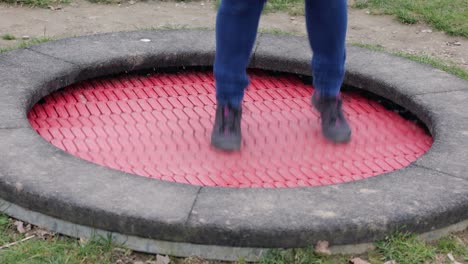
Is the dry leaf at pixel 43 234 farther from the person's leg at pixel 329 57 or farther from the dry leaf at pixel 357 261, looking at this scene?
the person's leg at pixel 329 57

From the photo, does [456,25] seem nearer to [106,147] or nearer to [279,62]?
[279,62]

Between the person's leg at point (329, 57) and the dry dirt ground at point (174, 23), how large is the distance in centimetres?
183

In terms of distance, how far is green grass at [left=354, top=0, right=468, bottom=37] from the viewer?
5.19 m

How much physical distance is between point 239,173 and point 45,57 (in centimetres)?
130

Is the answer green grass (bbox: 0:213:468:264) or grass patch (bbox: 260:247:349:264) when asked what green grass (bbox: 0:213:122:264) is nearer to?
green grass (bbox: 0:213:468:264)

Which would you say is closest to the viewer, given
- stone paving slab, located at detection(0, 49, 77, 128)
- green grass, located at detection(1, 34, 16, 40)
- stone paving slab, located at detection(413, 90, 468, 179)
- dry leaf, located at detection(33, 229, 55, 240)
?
dry leaf, located at detection(33, 229, 55, 240)

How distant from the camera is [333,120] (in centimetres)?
296

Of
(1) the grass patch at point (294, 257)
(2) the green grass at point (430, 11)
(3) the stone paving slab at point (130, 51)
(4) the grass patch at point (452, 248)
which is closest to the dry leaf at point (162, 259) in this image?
(1) the grass patch at point (294, 257)

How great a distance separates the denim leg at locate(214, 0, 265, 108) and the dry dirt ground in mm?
2166

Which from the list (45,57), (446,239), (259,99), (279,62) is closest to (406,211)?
(446,239)

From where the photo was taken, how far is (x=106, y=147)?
292cm

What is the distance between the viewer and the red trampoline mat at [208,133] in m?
2.78

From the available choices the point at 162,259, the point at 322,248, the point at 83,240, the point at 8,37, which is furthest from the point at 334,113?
the point at 8,37

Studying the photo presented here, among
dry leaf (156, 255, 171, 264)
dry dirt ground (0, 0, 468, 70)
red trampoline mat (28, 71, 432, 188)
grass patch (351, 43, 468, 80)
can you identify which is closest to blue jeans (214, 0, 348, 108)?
red trampoline mat (28, 71, 432, 188)
